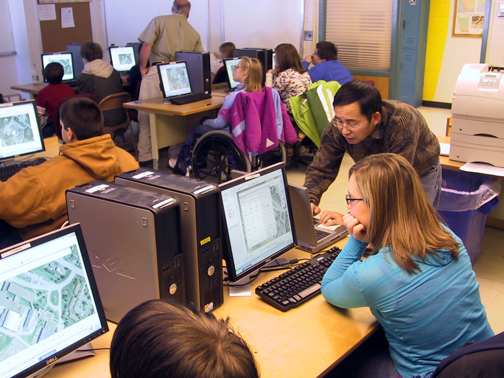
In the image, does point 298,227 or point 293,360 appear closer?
point 293,360

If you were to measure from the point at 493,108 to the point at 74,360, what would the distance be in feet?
8.15

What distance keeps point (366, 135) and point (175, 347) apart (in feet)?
5.25

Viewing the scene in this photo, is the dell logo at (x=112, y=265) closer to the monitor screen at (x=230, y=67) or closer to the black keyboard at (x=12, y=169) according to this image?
the black keyboard at (x=12, y=169)

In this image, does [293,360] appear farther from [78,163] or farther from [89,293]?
[78,163]

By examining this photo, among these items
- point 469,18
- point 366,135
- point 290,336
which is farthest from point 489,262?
point 469,18

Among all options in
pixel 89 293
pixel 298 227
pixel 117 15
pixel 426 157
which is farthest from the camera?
pixel 117 15

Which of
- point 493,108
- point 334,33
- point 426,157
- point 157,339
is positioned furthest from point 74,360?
point 334,33

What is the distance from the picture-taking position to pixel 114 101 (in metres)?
4.89

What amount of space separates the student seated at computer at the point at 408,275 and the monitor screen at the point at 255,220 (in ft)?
1.05

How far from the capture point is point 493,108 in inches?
111

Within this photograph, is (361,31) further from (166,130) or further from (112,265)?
(112,265)

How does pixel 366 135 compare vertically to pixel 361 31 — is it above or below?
below

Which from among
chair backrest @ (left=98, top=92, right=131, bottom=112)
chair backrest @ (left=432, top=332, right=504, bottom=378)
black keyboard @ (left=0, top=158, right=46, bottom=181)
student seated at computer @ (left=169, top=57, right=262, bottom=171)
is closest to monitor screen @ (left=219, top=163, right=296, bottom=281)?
chair backrest @ (left=432, top=332, right=504, bottom=378)

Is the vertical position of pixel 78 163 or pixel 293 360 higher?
pixel 78 163
